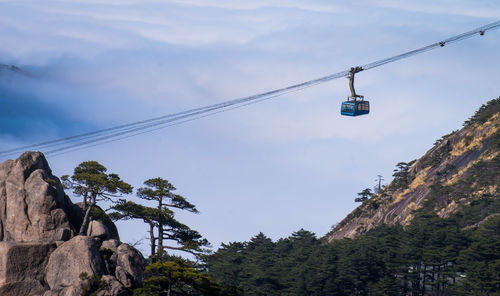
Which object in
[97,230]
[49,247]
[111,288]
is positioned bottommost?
[111,288]

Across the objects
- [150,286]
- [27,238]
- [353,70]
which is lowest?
[150,286]

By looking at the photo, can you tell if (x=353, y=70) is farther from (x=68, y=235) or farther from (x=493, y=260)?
(x=493, y=260)

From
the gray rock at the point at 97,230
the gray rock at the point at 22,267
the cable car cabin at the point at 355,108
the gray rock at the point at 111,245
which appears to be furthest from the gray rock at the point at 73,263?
the cable car cabin at the point at 355,108

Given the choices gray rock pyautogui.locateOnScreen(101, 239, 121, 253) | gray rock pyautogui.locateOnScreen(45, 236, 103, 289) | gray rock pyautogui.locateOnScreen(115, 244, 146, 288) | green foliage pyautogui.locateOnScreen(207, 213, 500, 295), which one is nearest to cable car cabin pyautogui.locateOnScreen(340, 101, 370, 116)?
gray rock pyautogui.locateOnScreen(115, 244, 146, 288)

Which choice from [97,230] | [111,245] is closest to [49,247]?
[97,230]

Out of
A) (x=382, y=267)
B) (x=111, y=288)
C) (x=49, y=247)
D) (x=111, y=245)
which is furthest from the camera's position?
(x=382, y=267)

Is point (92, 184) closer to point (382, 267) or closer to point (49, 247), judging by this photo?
point (49, 247)

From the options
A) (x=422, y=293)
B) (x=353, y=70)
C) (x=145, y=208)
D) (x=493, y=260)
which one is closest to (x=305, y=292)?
(x=422, y=293)
